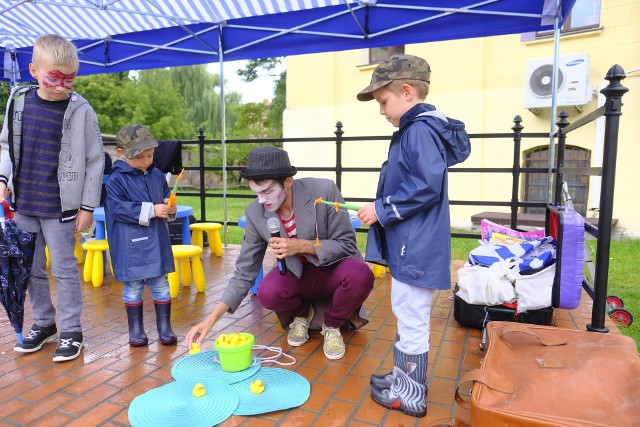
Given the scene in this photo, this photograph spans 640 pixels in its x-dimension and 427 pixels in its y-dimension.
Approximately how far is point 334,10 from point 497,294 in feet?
11.5

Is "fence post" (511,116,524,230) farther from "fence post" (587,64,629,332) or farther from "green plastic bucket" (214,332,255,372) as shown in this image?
"green plastic bucket" (214,332,255,372)

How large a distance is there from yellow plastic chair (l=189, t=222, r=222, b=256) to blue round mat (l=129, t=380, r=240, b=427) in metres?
3.02

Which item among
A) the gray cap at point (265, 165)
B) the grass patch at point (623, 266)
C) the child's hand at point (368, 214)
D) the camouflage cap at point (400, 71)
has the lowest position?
the grass patch at point (623, 266)

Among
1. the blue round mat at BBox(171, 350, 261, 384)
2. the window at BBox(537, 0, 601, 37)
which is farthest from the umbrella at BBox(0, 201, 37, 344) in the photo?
the window at BBox(537, 0, 601, 37)

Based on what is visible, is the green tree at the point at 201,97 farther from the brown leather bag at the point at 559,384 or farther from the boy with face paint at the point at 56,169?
the brown leather bag at the point at 559,384

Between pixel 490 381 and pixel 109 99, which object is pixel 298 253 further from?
pixel 109 99

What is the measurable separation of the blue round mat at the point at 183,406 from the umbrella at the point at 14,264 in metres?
1.07

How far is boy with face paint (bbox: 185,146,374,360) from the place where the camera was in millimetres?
2469

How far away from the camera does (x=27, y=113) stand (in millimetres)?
2570

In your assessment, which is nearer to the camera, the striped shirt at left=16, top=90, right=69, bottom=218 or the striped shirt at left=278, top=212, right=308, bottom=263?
the striped shirt at left=16, top=90, right=69, bottom=218

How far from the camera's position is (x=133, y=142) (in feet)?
9.11

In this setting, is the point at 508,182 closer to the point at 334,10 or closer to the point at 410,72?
the point at 334,10

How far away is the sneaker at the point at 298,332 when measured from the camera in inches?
113

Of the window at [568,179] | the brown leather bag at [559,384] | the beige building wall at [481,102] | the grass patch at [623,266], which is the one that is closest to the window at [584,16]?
the beige building wall at [481,102]
